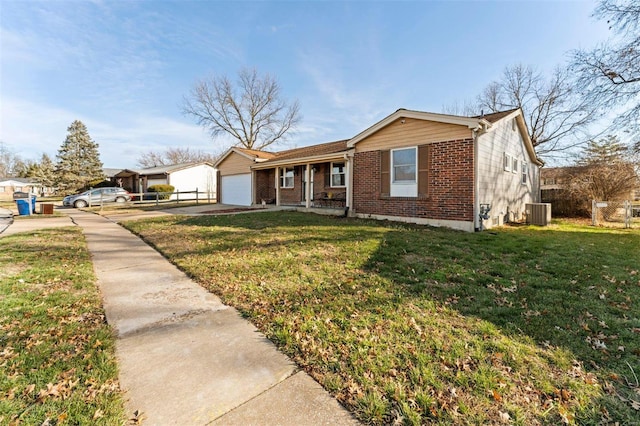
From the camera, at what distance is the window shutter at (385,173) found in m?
10.8

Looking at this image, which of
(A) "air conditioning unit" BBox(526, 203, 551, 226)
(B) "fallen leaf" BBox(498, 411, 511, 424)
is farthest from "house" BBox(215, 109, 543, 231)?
(B) "fallen leaf" BBox(498, 411, 511, 424)

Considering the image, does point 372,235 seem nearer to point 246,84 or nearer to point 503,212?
point 503,212

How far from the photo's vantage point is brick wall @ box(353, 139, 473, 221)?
9050 mm

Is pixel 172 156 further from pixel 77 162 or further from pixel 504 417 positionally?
pixel 504 417

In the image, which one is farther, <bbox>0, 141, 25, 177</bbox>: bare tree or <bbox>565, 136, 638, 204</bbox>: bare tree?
<bbox>0, 141, 25, 177</bbox>: bare tree

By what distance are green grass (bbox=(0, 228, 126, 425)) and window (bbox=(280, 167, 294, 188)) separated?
12267mm

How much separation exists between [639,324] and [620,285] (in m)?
1.70

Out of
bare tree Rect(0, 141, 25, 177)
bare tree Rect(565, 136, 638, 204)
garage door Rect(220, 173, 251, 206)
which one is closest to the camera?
bare tree Rect(565, 136, 638, 204)

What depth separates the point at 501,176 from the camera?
11.0 m

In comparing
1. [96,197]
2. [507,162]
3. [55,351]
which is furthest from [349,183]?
[96,197]

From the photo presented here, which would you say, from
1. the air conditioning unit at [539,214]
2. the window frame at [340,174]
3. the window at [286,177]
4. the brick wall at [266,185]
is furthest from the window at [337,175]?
the air conditioning unit at [539,214]

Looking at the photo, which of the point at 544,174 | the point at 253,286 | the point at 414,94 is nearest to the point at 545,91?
the point at 544,174

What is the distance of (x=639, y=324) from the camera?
10.7ft

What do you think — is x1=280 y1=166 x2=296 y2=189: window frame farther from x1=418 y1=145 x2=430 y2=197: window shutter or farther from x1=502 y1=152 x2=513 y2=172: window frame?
x1=502 y1=152 x2=513 y2=172: window frame
